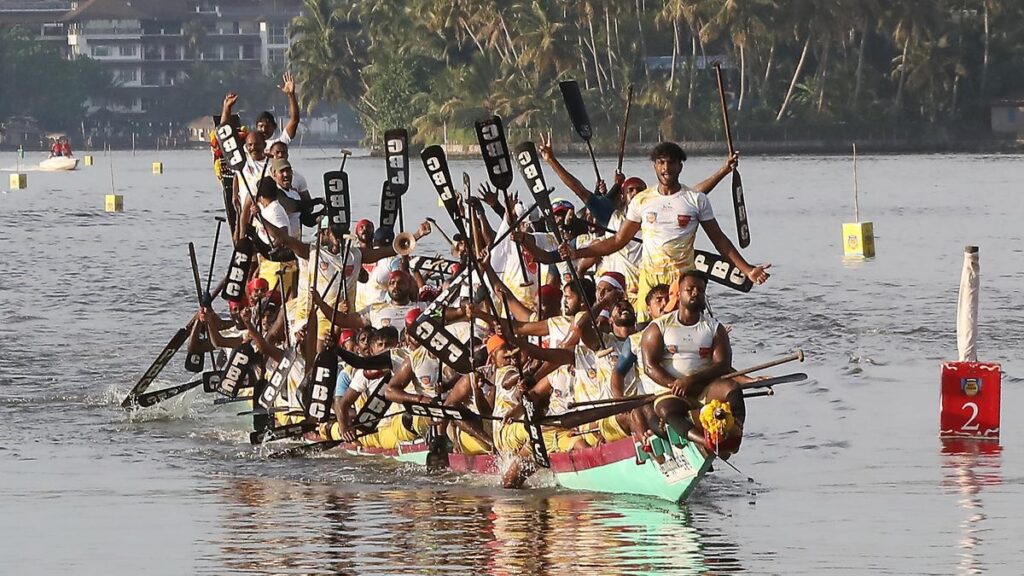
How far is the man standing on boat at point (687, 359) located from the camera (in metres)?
15.6

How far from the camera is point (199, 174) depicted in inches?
4919

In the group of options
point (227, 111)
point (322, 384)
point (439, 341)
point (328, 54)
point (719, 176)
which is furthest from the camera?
point (328, 54)

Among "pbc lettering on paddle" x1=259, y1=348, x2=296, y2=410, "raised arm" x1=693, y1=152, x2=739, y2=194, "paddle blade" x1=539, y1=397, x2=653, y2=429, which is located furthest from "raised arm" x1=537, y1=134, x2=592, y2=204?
"pbc lettering on paddle" x1=259, y1=348, x2=296, y2=410

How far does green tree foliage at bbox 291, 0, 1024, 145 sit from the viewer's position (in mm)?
104125

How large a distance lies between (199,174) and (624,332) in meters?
110

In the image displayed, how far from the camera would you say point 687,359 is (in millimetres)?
15773

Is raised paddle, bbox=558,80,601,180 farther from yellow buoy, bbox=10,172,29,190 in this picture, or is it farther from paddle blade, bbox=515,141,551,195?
yellow buoy, bbox=10,172,29,190

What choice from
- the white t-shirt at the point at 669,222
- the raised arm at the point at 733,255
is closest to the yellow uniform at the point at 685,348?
the raised arm at the point at 733,255

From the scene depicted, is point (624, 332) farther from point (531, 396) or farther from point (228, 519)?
point (228, 519)

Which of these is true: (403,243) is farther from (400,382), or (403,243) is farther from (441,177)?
(400,382)

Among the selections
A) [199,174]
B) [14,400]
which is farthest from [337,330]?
[199,174]

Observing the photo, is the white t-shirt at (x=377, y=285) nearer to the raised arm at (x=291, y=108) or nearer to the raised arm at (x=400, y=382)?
the raised arm at (x=400, y=382)

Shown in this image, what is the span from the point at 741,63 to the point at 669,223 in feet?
298

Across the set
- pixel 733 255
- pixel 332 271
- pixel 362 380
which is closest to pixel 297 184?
pixel 332 271
